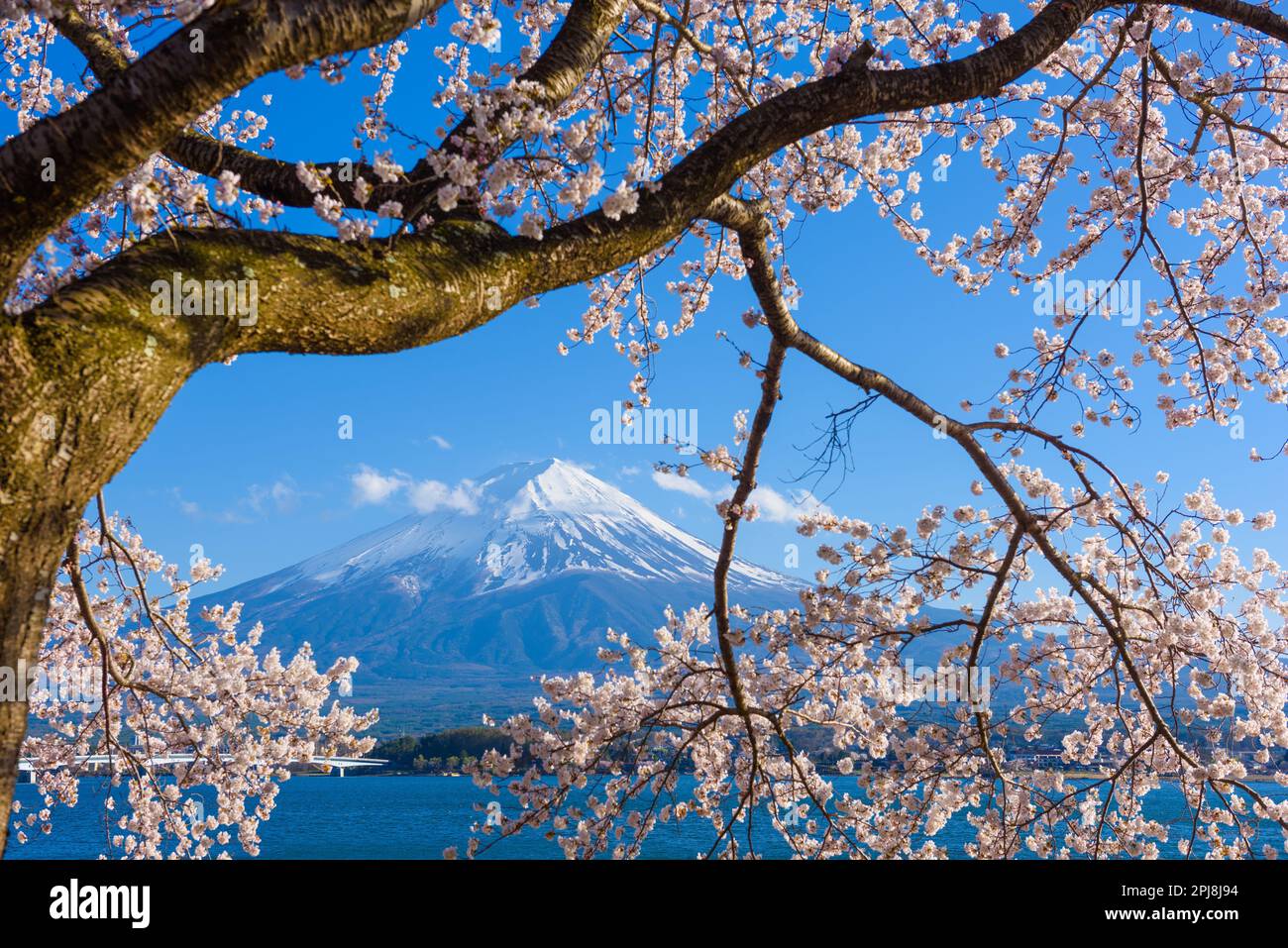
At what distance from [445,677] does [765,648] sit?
4263 inches

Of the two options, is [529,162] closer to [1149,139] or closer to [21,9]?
[21,9]

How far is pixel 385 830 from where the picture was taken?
217 ft

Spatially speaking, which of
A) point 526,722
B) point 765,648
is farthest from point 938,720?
point 526,722

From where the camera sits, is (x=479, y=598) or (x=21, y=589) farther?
(x=479, y=598)

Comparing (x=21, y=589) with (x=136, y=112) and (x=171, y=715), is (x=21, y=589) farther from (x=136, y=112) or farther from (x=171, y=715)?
(x=171, y=715)

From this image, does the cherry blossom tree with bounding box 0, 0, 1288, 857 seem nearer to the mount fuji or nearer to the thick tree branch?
the thick tree branch

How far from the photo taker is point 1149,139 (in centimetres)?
538

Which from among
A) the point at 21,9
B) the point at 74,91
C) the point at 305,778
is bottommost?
the point at 305,778

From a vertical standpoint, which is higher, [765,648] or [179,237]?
[179,237]

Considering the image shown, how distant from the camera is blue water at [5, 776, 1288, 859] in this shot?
4604 cm

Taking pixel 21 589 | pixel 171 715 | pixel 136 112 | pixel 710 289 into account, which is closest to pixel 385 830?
pixel 171 715

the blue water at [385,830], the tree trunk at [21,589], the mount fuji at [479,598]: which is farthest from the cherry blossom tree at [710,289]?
the mount fuji at [479,598]

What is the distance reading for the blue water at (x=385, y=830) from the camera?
46.0 metres
